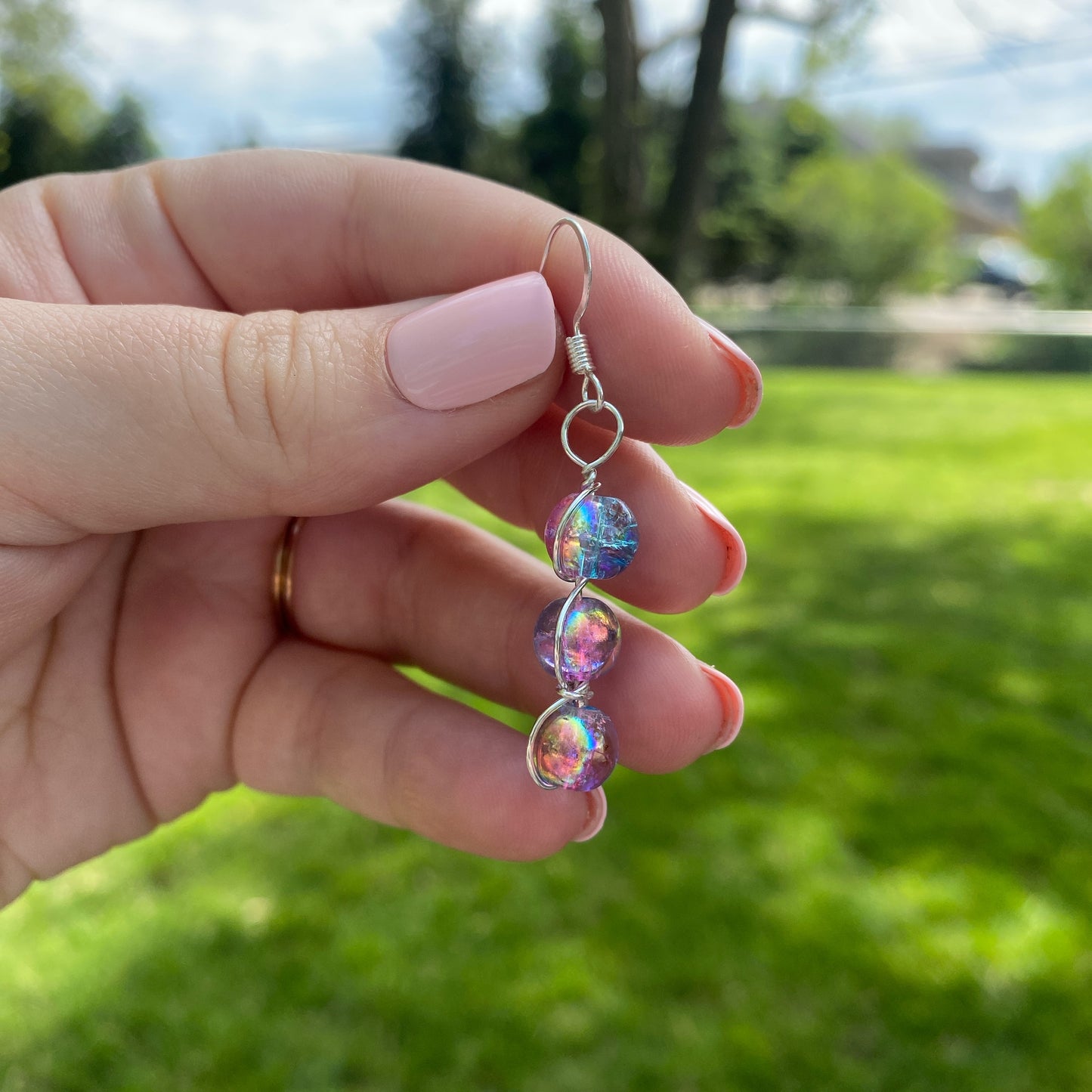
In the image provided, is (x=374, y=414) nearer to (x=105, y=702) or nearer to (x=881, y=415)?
(x=105, y=702)

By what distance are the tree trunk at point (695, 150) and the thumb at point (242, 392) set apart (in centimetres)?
401

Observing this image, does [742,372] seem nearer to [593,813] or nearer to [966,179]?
[593,813]

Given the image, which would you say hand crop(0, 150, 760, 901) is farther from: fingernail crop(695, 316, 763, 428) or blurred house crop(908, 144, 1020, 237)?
blurred house crop(908, 144, 1020, 237)

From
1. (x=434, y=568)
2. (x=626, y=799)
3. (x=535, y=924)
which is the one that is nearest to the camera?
(x=434, y=568)

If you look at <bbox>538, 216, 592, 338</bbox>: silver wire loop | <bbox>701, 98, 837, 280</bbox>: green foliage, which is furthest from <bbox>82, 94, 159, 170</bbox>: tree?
<bbox>538, 216, 592, 338</bbox>: silver wire loop

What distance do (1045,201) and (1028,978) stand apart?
15.1 metres

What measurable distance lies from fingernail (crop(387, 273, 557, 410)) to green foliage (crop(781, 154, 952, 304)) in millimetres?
16705

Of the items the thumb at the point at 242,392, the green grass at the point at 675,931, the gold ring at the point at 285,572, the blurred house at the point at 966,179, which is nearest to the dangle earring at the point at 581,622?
the thumb at the point at 242,392

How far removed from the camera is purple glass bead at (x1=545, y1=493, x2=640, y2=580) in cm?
122

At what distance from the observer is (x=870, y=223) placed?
53.1 ft

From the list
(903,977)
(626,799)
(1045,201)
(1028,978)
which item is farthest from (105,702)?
(1045,201)

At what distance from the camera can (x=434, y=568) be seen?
65.7 inches

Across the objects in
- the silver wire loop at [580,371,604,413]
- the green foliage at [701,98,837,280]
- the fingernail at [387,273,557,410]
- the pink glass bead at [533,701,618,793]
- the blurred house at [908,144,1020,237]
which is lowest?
the blurred house at [908,144,1020,237]

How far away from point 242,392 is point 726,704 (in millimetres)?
835
